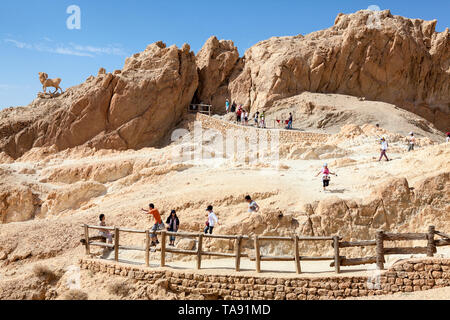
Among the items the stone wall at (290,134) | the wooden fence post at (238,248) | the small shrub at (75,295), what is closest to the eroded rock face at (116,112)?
the stone wall at (290,134)

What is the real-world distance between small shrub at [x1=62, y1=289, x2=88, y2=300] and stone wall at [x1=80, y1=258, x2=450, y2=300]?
7.94 feet

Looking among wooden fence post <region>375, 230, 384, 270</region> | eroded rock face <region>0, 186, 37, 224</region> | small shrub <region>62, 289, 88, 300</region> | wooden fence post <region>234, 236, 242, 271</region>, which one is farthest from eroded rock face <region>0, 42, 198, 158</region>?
wooden fence post <region>375, 230, 384, 270</region>

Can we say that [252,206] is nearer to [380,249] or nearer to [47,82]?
Result: [380,249]

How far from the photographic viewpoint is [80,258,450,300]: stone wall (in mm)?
9953

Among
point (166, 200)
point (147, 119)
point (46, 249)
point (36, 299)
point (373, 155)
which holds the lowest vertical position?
point (36, 299)

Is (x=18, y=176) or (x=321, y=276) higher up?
(x=18, y=176)

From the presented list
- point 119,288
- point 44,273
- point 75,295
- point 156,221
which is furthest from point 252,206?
point 44,273

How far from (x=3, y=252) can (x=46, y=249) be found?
145 centimetres

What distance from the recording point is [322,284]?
10.2m

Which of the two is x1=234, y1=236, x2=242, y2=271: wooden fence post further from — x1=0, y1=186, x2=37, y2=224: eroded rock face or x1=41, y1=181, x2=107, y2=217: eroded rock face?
x1=0, y1=186, x2=37, y2=224: eroded rock face

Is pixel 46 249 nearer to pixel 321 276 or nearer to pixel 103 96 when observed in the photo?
pixel 321 276

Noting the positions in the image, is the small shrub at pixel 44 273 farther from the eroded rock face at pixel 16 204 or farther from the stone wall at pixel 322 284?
the eroded rock face at pixel 16 204

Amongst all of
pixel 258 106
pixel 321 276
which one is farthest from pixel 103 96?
pixel 321 276
